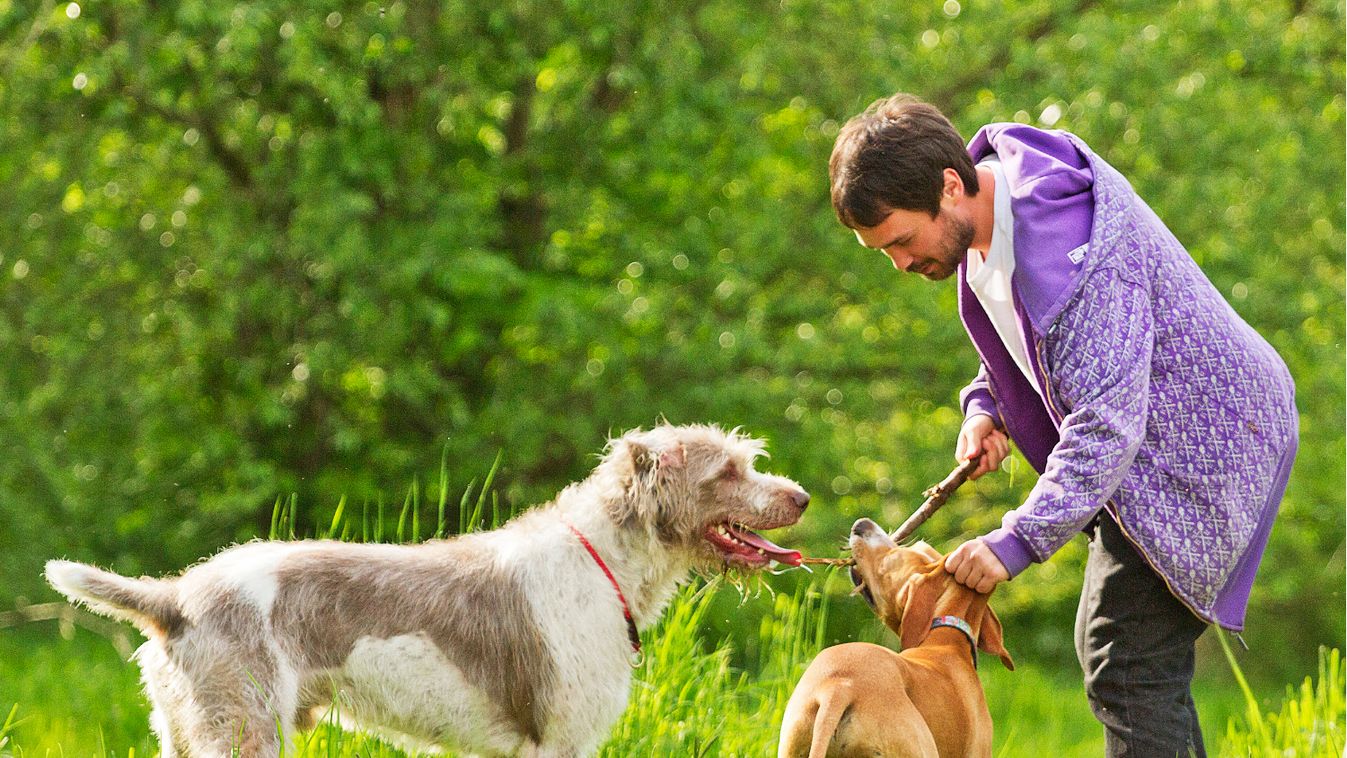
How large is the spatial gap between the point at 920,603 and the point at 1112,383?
1.10 meters

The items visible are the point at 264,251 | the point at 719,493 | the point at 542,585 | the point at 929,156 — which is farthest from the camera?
the point at 264,251

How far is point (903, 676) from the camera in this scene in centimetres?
402

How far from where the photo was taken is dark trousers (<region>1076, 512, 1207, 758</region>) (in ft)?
13.0

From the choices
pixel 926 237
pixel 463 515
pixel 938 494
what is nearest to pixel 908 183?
pixel 926 237

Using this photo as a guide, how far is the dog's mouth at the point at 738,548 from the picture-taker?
4953 mm

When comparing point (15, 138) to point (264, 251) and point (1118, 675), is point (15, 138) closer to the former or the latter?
point (264, 251)

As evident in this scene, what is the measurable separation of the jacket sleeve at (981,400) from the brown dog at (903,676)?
0.49 m

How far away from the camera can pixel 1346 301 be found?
1351 centimetres

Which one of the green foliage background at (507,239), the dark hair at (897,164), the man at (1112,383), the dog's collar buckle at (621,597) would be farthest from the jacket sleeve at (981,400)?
the green foliage background at (507,239)

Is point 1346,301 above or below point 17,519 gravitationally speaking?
below

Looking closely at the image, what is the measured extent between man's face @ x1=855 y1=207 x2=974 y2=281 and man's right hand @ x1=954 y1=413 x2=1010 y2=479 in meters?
0.76

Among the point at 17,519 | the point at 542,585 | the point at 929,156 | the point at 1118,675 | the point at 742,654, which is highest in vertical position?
the point at 929,156

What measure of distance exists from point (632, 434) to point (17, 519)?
8.13m

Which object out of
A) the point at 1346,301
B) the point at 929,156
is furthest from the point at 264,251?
the point at 1346,301
